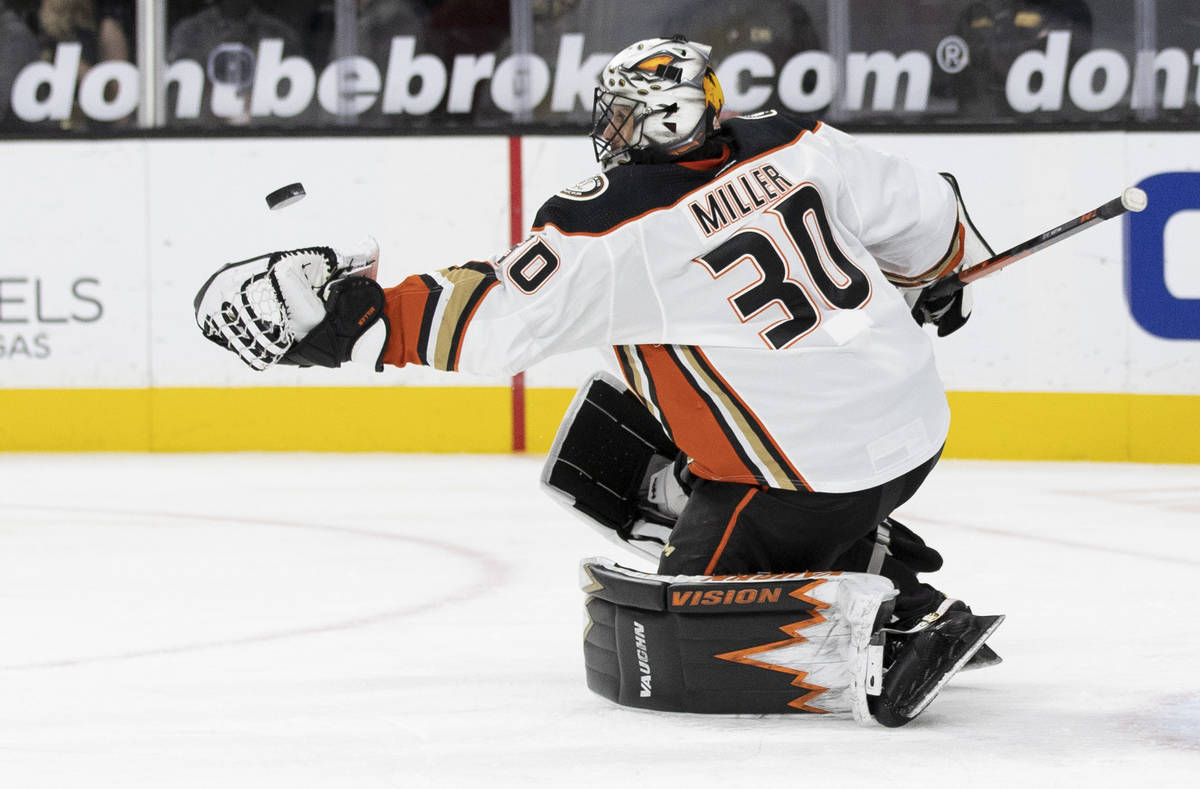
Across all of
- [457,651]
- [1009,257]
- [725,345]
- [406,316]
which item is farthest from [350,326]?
[1009,257]

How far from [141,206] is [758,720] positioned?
3965 mm

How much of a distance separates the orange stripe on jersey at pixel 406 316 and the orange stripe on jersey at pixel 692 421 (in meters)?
0.29

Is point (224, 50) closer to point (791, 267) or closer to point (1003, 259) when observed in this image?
point (1003, 259)

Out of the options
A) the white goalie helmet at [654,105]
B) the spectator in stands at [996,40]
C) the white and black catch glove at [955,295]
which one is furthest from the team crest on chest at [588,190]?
the spectator in stands at [996,40]

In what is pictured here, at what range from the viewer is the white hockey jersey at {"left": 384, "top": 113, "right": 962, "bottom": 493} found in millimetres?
2021

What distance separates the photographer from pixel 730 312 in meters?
2.08

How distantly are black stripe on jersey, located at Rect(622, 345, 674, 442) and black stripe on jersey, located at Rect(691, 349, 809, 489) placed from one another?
0.27 feet

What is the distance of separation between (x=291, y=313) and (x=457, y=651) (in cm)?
75

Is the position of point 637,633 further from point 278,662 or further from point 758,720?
point 278,662

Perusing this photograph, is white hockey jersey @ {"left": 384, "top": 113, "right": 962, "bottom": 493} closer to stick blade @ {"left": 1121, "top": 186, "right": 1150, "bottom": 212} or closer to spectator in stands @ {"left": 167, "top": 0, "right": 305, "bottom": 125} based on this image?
stick blade @ {"left": 1121, "top": 186, "right": 1150, "bottom": 212}

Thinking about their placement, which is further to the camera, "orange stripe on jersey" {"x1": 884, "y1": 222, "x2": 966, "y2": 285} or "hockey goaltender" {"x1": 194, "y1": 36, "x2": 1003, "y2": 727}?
"orange stripe on jersey" {"x1": 884, "y1": 222, "x2": 966, "y2": 285}

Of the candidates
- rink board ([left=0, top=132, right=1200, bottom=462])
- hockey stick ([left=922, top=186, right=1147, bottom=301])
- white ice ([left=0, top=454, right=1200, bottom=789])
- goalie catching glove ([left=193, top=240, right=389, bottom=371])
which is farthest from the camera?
rink board ([left=0, top=132, right=1200, bottom=462])

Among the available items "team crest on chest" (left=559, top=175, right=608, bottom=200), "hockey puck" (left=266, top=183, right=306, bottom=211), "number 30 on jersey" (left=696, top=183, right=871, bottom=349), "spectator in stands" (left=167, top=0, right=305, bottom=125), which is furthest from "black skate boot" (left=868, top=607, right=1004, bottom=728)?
"spectator in stands" (left=167, top=0, right=305, bottom=125)

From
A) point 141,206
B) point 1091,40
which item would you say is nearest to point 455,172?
point 141,206
